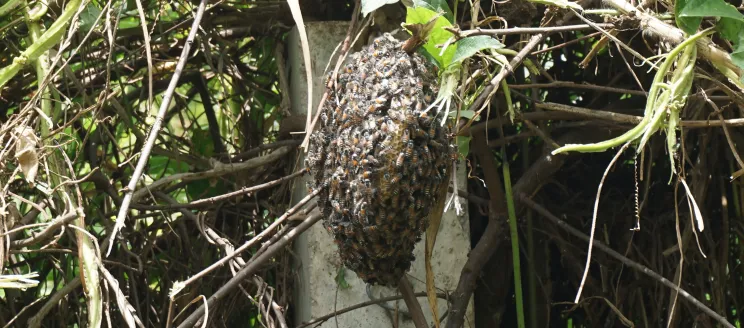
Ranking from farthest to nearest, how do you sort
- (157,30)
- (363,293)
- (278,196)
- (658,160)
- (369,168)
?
(157,30), (658,160), (278,196), (363,293), (369,168)

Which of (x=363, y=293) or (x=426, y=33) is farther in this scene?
(x=363, y=293)

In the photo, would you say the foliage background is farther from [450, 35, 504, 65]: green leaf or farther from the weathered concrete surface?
[450, 35, 504, 65]: green leaf

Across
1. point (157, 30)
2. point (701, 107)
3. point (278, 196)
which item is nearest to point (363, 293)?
point (278, 196)

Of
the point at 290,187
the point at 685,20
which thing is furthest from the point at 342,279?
the point at 685,20

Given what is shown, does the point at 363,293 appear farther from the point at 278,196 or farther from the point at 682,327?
the point at 682,327

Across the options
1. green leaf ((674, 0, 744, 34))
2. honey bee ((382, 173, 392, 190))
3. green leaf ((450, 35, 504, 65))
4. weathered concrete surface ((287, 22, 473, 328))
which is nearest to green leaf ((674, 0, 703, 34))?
green leaf ((674, 0, 744, 34))

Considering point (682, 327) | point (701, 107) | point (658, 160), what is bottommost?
point (682, 327)

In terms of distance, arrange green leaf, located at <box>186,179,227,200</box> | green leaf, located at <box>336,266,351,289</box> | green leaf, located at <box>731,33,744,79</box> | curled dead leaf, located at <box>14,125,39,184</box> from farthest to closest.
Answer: green leaf, located at <box>186,179,227,200</box>, green leaf, located at <box>336,266,351,289</box>, curled dead leaf, located at <box>14,125,39,184</box>, green leaf, located at <box>731,33,744,79</box>
